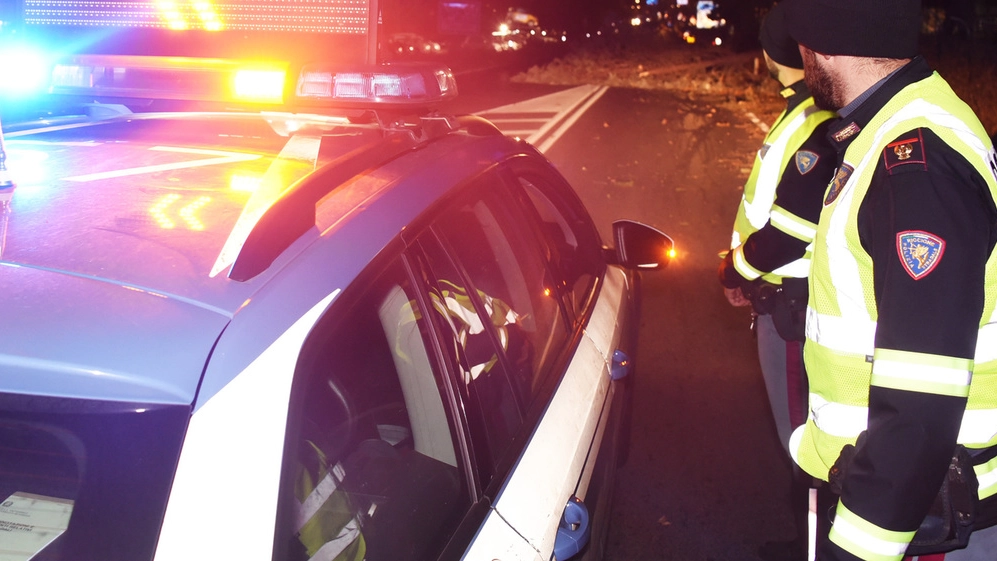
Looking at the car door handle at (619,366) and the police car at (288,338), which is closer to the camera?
the police car at (288,338)

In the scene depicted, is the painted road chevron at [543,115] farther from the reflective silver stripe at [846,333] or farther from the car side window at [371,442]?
the car side window at [371,442]

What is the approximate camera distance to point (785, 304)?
290cm

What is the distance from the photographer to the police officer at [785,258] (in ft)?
9.24

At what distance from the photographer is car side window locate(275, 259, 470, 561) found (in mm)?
1249

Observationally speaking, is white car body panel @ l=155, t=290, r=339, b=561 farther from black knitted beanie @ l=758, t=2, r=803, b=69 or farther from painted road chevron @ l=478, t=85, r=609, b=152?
painted road chevron @ l=478, t=85, r=609, b=152

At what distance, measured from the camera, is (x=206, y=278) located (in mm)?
1260

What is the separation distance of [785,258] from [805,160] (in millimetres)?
339

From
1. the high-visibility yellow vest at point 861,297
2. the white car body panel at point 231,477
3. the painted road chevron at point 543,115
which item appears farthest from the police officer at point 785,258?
the painted road chevron at point 543,115

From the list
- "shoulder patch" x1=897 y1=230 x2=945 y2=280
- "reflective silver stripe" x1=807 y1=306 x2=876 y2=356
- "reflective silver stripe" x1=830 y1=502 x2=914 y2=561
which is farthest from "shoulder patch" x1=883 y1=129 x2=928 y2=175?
"reflective silver stripe" x1=830 y1=502 x2=914 y2=561

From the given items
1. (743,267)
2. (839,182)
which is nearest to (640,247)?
(743,267)

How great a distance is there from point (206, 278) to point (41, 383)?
0.26 meters

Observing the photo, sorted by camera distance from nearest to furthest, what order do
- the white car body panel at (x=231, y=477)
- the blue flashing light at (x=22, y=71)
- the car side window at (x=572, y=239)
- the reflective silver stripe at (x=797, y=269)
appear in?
the white car body panel at (x=231, y=477) < the blue flashing light at (x=22, y=71) < the car side window at (x=572, y=239) < the reflective silver stripe at (x=797, y=269)

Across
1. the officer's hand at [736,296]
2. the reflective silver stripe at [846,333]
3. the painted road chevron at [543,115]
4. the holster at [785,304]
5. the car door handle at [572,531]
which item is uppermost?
the reflective silver stripe at [846,333]

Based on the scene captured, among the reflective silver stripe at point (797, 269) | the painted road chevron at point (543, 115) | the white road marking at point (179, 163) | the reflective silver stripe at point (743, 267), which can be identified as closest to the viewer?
the white road marking at point (179, 163)
